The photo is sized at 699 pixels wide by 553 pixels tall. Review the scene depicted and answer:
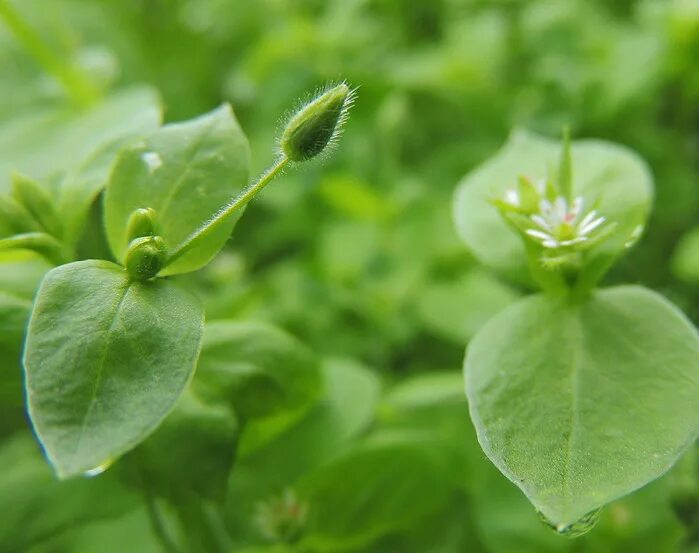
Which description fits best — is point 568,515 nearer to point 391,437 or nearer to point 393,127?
point 391,437

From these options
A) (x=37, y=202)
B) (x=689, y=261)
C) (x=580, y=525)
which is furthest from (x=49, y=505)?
(x=689, y=261)

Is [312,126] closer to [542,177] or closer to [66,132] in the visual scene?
[542,177]

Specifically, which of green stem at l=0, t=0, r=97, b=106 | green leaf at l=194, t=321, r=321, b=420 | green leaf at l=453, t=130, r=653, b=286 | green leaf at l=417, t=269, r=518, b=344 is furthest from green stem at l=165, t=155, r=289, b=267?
green stem at l=0, t=0, r=97, b=106

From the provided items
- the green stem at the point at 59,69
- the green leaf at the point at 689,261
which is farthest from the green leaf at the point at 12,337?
the green leaf at the point at 689,261

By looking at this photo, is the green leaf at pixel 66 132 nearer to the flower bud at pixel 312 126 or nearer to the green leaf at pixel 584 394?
the flower bud at pixel 312 126

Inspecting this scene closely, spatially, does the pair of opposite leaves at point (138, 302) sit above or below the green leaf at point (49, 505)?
above

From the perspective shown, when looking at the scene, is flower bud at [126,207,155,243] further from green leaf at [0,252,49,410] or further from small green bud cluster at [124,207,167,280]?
green leaf at [0,252,49,410]
